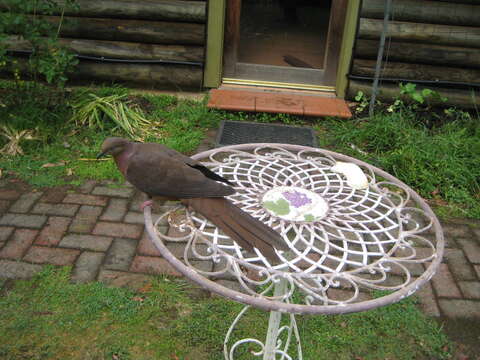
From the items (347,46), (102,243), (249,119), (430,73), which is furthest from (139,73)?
(430,73)

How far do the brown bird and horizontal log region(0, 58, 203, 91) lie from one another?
350 centimetres

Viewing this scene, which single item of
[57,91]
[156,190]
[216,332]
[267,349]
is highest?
[156,190]

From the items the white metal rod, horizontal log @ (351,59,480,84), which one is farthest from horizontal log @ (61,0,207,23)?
the white metal rod

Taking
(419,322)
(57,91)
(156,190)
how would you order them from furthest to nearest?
(57,91)
(419,322)
(156,190)

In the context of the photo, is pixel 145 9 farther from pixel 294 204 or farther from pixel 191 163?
pixel 294 204

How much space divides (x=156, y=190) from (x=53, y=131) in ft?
9.94

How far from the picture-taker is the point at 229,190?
1.91 metres

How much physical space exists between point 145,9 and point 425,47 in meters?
3.32

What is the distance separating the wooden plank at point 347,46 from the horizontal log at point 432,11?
0.52 feet

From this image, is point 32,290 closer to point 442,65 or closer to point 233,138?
point 233,138

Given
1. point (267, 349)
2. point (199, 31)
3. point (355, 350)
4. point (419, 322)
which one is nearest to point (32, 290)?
point (267, 349)

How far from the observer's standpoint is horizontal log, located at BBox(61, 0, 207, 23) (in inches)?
205

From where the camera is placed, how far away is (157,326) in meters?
2.64

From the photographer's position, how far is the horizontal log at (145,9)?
17.1ft
